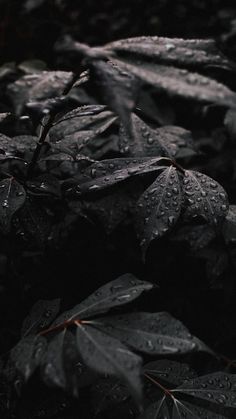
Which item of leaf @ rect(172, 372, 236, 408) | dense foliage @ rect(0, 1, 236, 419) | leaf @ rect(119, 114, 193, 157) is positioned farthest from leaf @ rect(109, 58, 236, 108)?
leaf @ rect(172, 372, 236, 408)

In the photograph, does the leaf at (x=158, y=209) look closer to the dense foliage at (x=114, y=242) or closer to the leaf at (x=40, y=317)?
the dense foliage at (x=114, y=242)

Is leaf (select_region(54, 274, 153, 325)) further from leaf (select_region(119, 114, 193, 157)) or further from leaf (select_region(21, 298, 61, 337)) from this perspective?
leaf (select_region(119, 114, 193, 157))

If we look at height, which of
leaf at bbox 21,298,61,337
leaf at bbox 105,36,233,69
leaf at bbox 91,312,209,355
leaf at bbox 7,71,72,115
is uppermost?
leaf at bbox 105,36,233,69

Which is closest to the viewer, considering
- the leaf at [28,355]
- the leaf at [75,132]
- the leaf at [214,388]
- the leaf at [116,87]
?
the leaf at [116,87]

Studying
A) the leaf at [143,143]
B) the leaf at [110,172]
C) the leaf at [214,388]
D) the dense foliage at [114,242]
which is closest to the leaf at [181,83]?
the dense foliage at [114,242]

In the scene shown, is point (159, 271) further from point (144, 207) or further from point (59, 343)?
point (59, 343)

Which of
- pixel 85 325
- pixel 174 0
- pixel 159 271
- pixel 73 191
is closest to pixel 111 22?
pixel 174 0

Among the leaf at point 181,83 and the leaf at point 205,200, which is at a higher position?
the leaf at point 181,83
